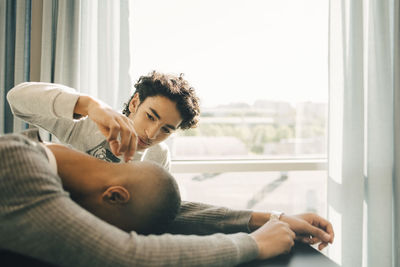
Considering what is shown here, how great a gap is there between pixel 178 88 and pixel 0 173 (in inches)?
34.2

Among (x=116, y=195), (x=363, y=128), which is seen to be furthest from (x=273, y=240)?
(x=363, y=128)

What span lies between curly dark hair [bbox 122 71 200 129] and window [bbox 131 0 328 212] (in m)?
0.60

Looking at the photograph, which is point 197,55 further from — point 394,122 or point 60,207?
point 60,207

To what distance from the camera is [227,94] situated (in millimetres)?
2014

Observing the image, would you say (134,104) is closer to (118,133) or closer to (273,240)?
(118,133)

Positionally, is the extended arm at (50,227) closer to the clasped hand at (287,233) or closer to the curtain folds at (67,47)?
the clasped hand at (287,233)

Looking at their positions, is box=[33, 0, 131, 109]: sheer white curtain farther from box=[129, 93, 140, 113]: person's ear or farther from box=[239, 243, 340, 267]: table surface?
box=[239, 243, 340, 267]: table surface

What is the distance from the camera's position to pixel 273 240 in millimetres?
623

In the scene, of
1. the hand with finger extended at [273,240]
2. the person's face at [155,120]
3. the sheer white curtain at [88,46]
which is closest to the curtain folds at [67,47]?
the sheer white curtain at [88,46]

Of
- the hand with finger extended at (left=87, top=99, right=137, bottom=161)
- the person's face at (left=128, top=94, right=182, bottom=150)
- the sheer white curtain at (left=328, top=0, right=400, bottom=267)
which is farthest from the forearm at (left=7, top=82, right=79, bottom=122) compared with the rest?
the sheer white curtain at (left=328, top=0, right=400, bottom=267)

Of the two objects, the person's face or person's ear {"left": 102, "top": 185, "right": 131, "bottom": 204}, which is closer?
person's ear {"left": 102, "top": 185, "right": 131, "bottom": 204}

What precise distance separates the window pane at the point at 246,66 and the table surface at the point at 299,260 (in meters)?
1.37

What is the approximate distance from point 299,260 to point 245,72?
1.55 m

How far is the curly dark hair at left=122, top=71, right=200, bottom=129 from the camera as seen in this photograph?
1235 mm
